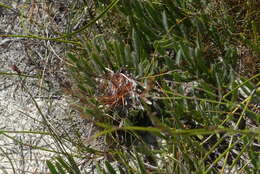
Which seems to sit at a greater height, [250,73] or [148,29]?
[148,29]

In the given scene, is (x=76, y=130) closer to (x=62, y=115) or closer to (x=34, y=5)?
(x=62, y=115)

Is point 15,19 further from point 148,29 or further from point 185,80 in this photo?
point 185,80

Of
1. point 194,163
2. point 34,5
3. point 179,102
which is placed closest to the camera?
point 194,163

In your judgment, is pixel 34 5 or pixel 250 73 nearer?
pixel 250 73

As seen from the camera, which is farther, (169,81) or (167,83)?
(167,83)

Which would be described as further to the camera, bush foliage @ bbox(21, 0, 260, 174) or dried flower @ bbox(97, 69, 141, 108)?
dried flower @ bbox(97, 69, 141, 108)

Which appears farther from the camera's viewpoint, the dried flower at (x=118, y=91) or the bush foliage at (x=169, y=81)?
the dried flower at (x=118, y=91)

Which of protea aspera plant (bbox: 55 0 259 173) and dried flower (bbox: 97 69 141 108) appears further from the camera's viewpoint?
dried flower (bbox: 97 69 141 108)

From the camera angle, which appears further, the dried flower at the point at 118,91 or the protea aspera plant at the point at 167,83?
the dried flower at the point at 118,91

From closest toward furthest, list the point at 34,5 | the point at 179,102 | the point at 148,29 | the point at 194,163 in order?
the point at 194,163 < the point at 179,102 < the point at 148,29 < the point at 34,5

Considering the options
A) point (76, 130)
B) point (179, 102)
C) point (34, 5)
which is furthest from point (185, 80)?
point (34, 5)

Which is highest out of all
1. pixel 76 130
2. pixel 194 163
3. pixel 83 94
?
pixel 83 94
